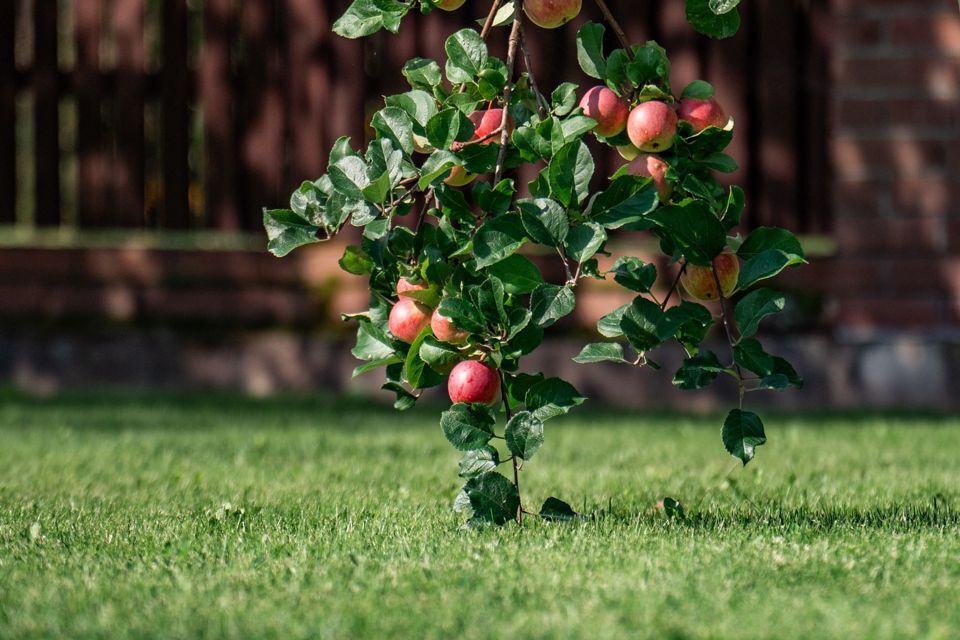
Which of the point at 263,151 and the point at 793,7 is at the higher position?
the point at 793,7

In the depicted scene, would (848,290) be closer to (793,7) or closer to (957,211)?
(957,211)

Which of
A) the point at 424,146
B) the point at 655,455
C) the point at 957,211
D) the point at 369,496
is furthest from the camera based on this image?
the point at 957,211

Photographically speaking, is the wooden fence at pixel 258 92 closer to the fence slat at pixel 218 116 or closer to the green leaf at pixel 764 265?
the fence slat at pixel 218 116

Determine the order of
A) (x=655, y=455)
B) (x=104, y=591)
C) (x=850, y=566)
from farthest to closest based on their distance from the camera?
(x=655, y=455) < (x=850, y=566) < (x=104, y=591)

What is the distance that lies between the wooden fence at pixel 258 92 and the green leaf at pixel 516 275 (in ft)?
10.8

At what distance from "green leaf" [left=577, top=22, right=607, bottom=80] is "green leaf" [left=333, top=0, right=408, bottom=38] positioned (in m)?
0.32

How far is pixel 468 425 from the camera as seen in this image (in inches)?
91.1

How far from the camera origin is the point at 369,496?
3051mm

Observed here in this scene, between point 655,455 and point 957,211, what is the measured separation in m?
2.00

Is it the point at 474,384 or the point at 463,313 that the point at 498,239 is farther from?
the point at 474,384

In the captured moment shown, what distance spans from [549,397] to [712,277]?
13.9 inches

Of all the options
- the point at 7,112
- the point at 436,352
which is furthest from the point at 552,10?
the point at 7,112

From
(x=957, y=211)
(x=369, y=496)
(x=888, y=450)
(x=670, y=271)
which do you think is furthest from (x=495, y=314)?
(x=957, y=211)

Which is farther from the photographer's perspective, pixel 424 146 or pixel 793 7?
pixel 793 7
